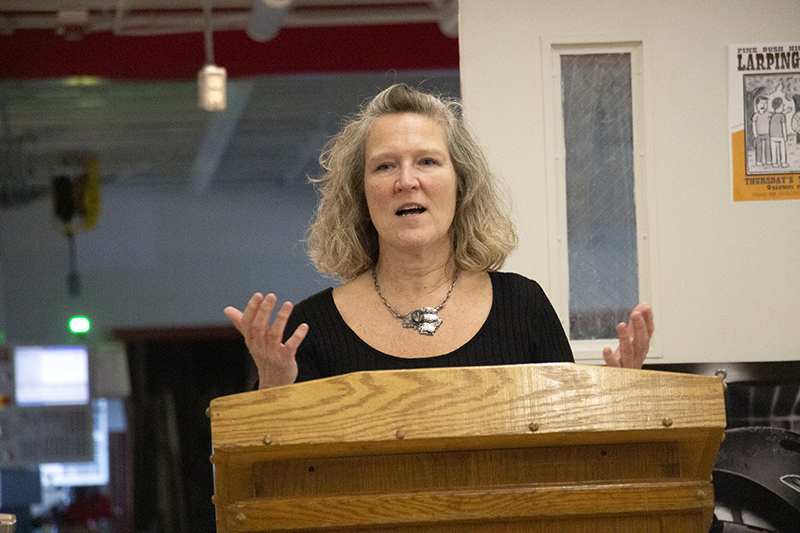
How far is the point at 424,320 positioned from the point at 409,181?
0.30 metres

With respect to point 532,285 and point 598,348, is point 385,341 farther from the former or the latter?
point 598,348

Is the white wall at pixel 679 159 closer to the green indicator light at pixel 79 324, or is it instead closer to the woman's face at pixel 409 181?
the woman's face at pixel 409 181

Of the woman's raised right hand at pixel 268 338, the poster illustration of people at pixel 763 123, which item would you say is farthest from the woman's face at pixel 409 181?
the poster illustration of people at pixel 763 123

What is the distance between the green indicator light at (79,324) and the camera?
→ 6.54 meters

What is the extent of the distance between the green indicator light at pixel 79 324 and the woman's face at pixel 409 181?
17.6 ft

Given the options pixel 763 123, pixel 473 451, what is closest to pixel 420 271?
pixel 473 451

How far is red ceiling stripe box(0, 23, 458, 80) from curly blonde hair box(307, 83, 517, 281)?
3.54 meters

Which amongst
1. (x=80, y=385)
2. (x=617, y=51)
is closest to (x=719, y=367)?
(x=617, y=51)

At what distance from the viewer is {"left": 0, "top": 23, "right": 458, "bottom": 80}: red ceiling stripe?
5.42 metres

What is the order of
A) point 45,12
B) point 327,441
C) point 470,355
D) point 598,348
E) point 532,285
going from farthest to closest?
point 45,12 → point 598,348 → point 532,285 → point 470,355 → point 327,441

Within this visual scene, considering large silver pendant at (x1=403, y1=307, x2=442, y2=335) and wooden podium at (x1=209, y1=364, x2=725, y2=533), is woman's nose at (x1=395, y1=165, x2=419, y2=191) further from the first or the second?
wooden podium at (x1=209, y1=364, x2=725, y2=533)

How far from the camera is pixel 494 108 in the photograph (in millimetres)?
2627

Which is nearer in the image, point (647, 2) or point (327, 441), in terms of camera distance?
point (327, 441)

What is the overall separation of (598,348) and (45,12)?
4398 millimetres
